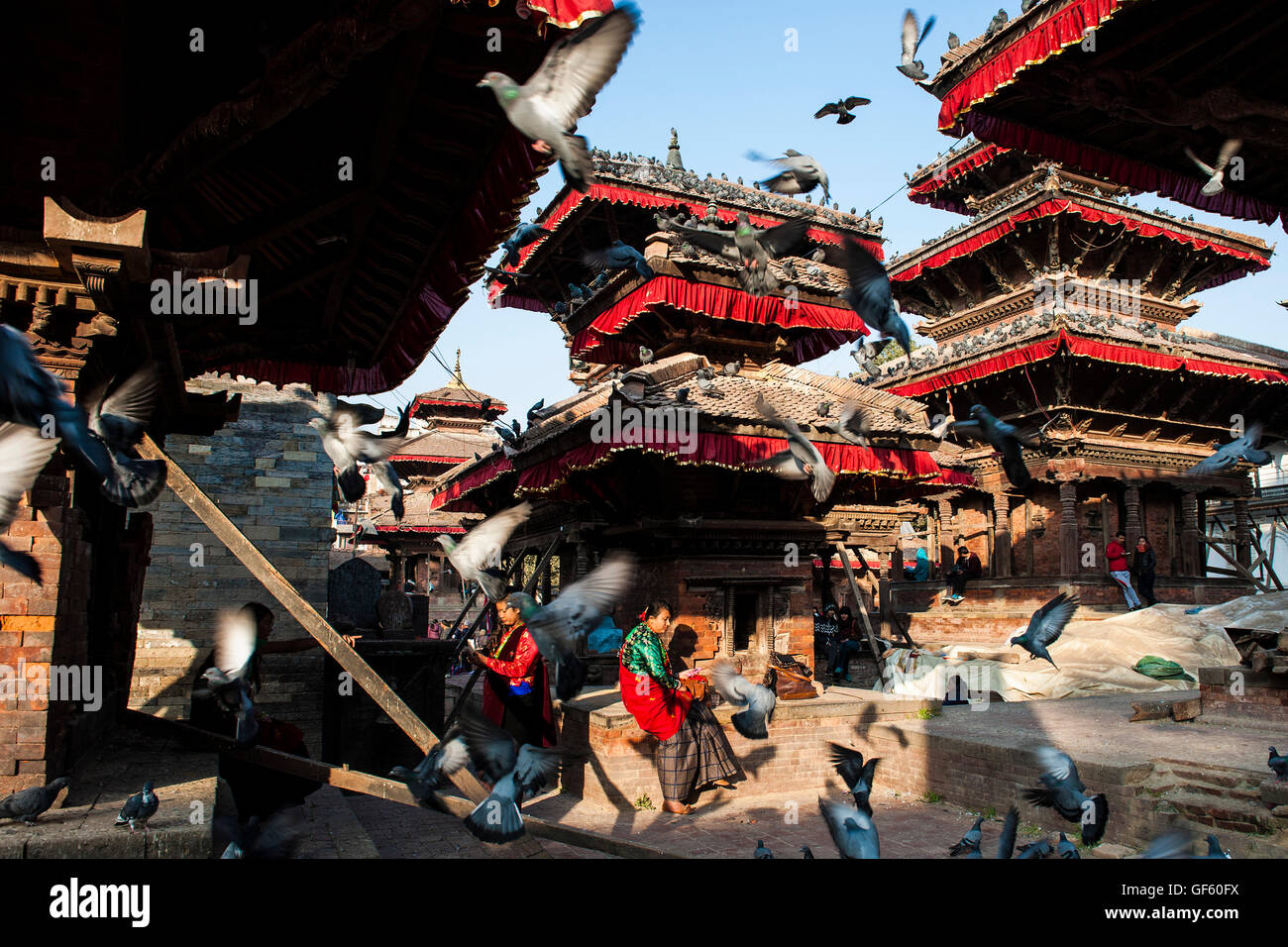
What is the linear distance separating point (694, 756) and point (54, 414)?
5.98m

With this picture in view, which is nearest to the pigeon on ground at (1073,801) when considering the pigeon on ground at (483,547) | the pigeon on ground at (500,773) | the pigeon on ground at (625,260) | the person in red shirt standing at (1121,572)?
the pigeon on ground at (500,773)

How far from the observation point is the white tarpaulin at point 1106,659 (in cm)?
1196

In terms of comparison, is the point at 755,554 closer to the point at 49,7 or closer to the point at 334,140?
the point at 334,140

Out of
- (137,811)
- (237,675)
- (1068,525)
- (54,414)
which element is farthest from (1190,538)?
(54,414)

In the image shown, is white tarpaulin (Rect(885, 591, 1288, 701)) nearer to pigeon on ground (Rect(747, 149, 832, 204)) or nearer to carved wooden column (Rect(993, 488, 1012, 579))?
carved wooden column (Rect(993, 488, 1012, 579))

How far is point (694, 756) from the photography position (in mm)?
7746

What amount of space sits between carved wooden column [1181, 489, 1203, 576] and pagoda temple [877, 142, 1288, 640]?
0.04 metres

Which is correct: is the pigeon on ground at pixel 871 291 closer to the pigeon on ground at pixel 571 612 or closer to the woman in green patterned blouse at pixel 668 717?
the pigeon on ground at pixel 571 612

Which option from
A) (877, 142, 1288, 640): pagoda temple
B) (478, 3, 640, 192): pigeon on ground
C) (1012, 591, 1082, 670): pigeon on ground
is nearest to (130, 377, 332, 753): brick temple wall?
(478, 3, 640, 192): pigeon on ground

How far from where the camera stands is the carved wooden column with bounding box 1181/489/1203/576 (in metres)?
19.1

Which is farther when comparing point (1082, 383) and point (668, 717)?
point (1082, 383)

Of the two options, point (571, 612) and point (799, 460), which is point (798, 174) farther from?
point (571, 612)

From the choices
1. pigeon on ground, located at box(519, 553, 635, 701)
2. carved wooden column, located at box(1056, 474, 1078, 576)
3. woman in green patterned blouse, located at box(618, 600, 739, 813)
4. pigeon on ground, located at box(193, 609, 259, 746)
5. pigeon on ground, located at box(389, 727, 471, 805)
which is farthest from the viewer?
carved wooden column, located at box(1056, 474, 1078, 576)

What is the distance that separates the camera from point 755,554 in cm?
1103
